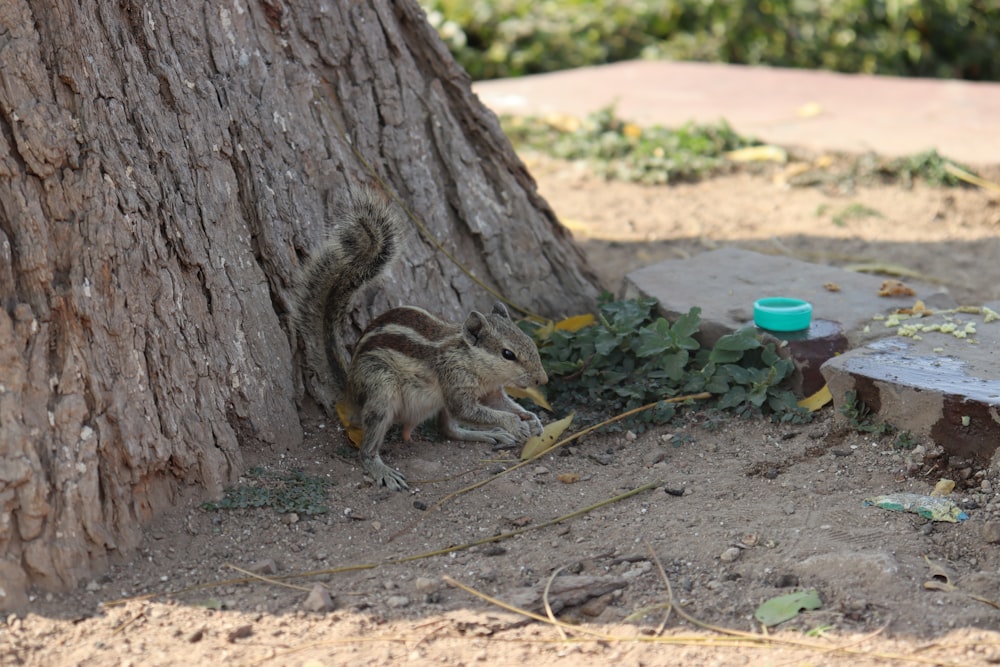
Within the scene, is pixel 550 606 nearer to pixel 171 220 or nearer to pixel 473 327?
pixel 473 327

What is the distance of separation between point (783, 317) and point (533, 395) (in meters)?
1.11

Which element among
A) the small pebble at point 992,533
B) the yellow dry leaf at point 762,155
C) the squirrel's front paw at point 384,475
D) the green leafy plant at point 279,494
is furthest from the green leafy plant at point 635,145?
the small pebble at point 992,533

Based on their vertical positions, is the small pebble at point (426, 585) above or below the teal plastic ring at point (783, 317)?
below

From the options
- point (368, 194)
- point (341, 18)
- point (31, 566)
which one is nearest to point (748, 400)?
point (368, 194)

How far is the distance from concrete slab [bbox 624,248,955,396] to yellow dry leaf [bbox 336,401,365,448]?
1.54 metres

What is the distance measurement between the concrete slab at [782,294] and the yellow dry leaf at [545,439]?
78 centimetres

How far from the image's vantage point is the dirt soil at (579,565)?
10.7ft

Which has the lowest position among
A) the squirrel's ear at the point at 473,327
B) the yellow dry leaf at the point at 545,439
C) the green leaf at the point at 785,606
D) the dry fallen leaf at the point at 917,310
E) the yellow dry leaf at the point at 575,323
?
the green leaf at the point at 785,606

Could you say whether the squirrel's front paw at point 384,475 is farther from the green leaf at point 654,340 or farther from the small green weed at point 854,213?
the small green weed at point 854,213

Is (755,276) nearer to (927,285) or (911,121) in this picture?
(927,285)

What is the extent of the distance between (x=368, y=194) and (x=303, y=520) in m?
1.35

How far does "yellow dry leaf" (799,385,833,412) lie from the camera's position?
466cm

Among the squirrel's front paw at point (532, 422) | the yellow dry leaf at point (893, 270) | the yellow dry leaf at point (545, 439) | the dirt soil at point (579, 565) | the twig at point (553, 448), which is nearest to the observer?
the dirt soil at point (579, 565)

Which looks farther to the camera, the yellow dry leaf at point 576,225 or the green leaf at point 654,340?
the yellow dry leaf at point 576,225
